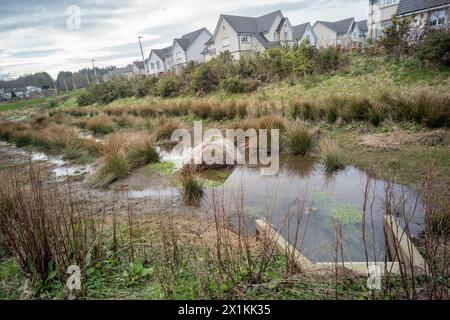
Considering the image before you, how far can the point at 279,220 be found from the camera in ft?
10.0

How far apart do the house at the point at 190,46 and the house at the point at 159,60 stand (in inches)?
145

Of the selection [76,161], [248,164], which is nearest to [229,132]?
[248,164]

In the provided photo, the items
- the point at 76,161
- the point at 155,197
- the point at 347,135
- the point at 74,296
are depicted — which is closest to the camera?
the point at 74,296

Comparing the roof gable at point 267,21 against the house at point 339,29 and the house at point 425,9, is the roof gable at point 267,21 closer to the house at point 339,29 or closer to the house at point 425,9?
the house at point 339,29

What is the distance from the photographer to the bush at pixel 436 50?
Result: 8.05m

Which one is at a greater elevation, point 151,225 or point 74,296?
point 74,296

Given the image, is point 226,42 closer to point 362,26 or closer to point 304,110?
point 362,26

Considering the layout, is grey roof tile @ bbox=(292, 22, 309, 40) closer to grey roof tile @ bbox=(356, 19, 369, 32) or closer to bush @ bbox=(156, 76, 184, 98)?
grey roof tile @ bbox=(356, 19, 369, 32)

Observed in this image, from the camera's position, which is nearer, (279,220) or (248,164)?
(279,220)

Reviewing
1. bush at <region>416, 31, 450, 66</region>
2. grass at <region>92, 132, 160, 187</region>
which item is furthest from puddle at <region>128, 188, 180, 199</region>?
bush at <region>416, 31, 450, 66</region>

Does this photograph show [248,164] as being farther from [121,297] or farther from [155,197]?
[121,297]

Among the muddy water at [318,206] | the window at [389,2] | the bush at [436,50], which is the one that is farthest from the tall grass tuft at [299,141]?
the window at [389,2]
